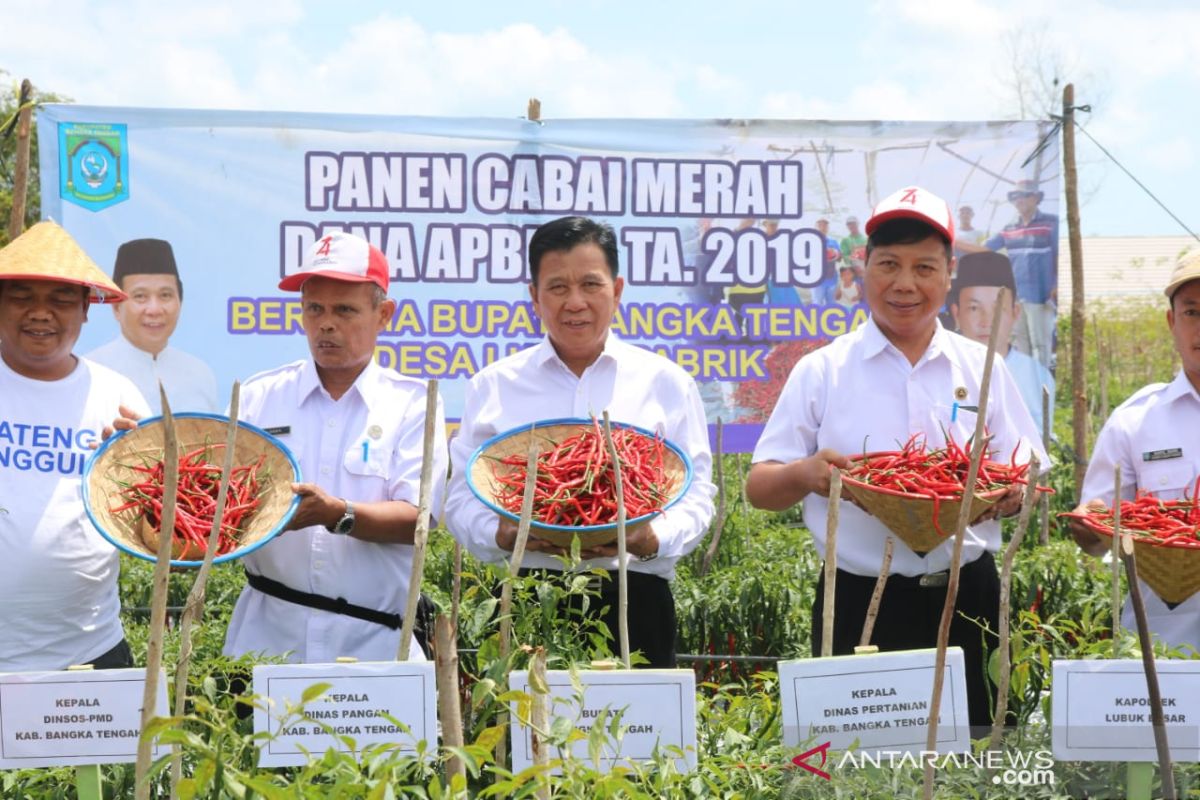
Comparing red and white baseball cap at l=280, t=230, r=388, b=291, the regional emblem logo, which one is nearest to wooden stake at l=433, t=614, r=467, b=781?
red and white baseball cap at l=280, t=230, r=388, b=291

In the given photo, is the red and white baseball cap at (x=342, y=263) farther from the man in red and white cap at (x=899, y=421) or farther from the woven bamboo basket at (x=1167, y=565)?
the woven bamboo basket at (x=1167, y=565)

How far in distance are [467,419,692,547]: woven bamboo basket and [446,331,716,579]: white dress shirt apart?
79 millimetres

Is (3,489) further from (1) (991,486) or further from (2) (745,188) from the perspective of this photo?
(2) (745,188)

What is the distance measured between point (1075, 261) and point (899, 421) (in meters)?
4.13

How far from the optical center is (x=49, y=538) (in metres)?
3.07

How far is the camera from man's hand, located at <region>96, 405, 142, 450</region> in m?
3.16

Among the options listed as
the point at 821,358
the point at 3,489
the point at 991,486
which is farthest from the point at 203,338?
the point at 991,486

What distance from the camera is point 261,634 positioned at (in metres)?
3.25

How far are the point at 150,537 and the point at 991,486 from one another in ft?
6.70


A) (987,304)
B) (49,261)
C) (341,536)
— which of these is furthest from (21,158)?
(987,304)

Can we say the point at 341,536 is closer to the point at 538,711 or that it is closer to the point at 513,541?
the point at 513,541

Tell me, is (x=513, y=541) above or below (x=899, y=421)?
below

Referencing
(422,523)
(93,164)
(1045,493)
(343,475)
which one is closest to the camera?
(422,523)

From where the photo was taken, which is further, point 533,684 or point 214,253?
point 214,253
